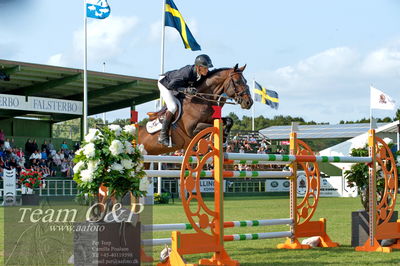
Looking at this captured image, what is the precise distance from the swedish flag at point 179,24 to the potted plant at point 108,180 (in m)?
13.5

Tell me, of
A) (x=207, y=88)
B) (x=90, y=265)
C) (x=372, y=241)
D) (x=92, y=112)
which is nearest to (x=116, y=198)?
(x=90, y=265)

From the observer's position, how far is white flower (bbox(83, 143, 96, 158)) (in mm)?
4777

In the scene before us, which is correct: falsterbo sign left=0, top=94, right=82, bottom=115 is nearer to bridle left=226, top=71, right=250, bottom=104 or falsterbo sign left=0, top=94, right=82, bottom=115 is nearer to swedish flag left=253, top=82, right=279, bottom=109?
swedish flag left=253, top=82, right=279, bottom=109

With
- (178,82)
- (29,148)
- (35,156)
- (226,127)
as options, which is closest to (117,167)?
(226,127)

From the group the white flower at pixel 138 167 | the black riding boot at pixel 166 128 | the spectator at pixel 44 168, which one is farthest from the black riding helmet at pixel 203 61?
the spectator at pixel 44 168

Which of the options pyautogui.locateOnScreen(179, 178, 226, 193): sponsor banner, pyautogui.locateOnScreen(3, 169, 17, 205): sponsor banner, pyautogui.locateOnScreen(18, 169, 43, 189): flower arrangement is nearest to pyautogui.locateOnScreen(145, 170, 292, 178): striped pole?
pyautogui.locateOnScreen(18, 169, 43, 189): flower arrangement

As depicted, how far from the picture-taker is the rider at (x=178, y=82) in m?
8.18

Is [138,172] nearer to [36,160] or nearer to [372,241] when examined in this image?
[372,241]

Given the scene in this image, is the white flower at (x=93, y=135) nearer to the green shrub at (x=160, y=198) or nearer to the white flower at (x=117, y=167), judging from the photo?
the white flower at (x=117, y=167)

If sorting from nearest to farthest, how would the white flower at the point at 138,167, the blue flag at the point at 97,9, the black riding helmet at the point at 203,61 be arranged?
the white flower at the point at 138,167, the black riding helmet at the point at 203,61, the blue flag at the point at 97,9

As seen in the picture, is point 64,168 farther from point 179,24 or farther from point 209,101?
point 209,101

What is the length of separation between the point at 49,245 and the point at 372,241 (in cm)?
354

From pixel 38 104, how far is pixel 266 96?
12013mm

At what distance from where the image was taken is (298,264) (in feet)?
19.2
